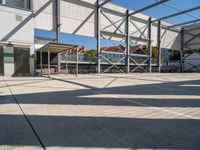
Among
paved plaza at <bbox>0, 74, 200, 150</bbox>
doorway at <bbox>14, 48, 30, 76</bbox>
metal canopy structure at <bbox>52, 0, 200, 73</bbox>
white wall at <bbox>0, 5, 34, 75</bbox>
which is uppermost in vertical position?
metal canopy structure at <bbox>52, 0, 200, 73</bbox>

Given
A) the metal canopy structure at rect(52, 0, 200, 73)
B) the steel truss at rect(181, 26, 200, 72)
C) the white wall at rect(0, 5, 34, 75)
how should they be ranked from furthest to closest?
the steel truss at rect(181, 26, 200, 72), the metal canopy structure at rect(52, 0, 200, 73), the white wall at rect(0, 5, 34, 75)

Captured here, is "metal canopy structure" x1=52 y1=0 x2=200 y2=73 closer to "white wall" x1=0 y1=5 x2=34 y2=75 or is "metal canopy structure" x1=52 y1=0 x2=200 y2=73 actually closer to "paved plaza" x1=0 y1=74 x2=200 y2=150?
"white wall" x1=0 y1=5 x2=34 y2=75

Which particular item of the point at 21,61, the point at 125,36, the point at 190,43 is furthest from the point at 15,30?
the point at 190,43

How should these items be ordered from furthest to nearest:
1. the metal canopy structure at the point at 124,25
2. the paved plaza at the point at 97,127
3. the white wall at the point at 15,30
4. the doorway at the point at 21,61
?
the metal canopy structure at the point at 124,25 < the doorway at the point at 21,61 < the white wall at the point at 15,30 < the paved plaza at the point at 97,127

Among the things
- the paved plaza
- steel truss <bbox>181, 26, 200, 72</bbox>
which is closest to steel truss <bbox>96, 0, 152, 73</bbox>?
steel truss <bbox>181, 26, 200, 72</bbox>

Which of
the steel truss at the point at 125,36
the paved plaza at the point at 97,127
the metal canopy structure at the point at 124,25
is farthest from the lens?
the steel truss at the point at 125,36

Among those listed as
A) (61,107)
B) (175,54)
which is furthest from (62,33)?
(175,54)

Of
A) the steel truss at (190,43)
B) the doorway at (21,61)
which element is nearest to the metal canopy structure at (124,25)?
the doorway at (21,61)

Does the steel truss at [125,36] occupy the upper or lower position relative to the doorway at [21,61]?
upper

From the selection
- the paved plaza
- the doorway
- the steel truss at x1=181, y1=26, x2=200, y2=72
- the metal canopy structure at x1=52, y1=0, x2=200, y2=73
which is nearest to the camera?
the paved plaza

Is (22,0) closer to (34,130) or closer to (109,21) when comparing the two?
(109,21)

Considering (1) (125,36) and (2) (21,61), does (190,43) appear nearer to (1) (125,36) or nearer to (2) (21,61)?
(1) (125,36)

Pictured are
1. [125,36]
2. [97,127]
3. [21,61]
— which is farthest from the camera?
[125,36]

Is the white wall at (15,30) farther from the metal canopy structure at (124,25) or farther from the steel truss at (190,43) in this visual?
the steel truss at (190,43)
